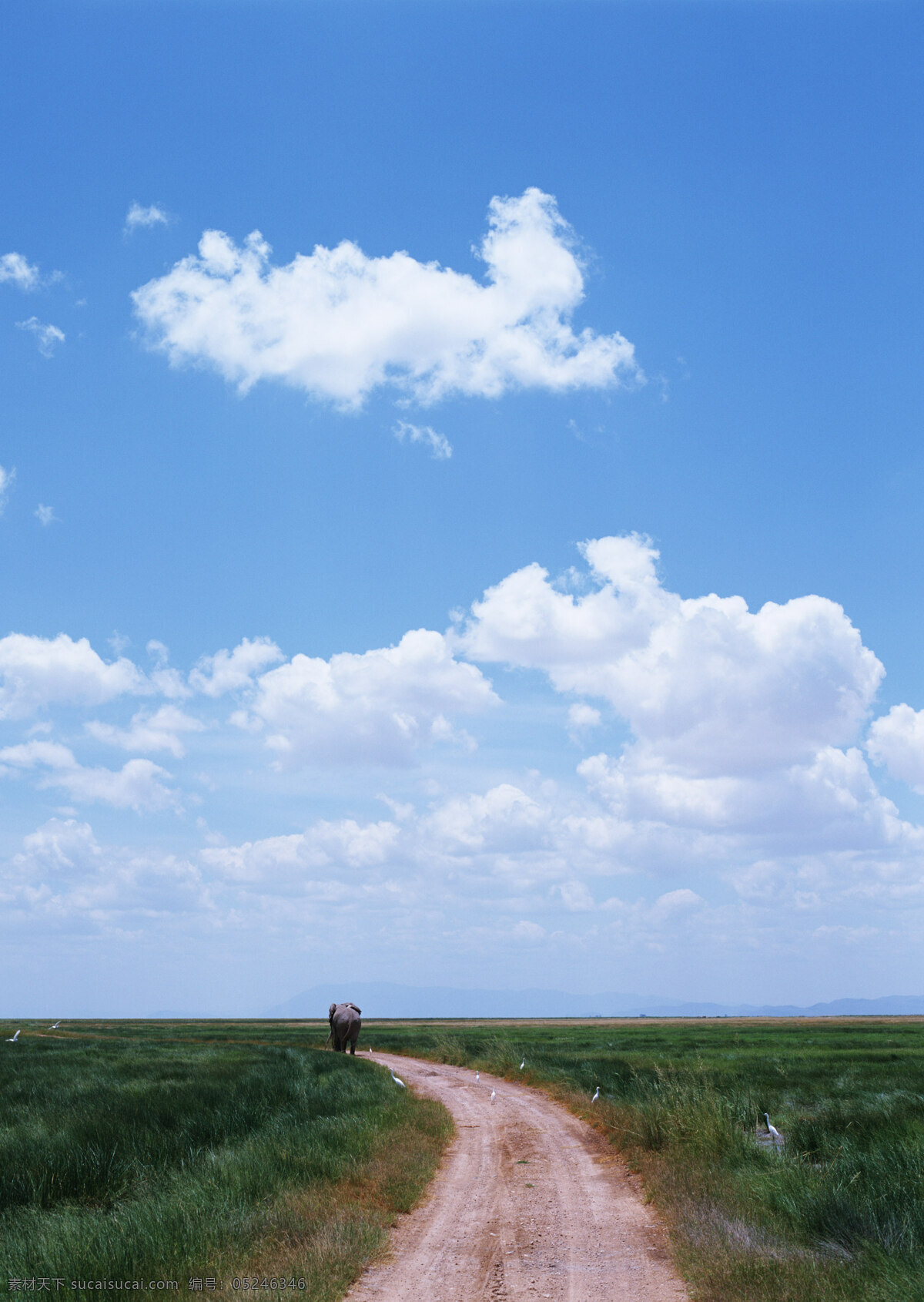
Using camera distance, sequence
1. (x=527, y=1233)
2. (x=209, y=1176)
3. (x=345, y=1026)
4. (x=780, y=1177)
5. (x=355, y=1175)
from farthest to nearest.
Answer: (x=345, y=1026) → (x=355, y=1175) → (x=209, y=1176) → (x=780, y=1177) → (x=527, y=1233)

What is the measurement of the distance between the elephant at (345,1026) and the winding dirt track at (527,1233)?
27476 millimetres

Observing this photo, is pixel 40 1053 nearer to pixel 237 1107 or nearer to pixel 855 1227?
pixel 237 1107

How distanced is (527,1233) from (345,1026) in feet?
116

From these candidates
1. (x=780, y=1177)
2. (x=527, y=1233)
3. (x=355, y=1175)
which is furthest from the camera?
(x=355, y=1175)

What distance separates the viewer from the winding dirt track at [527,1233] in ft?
28.7

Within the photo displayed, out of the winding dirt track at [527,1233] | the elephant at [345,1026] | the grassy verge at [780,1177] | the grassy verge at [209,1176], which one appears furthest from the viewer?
the elephant at [345,1026]

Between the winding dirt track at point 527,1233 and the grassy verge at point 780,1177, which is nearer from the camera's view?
the grassy verge at point 780,1177

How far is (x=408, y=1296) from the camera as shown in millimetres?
8547

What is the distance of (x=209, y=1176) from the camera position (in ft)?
41.2

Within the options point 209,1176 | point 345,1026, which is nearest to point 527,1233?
point 209,1176

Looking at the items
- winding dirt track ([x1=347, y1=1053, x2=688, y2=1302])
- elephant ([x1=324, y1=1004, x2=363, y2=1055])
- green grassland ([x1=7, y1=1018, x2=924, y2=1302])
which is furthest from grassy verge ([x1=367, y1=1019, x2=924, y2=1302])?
elephant ([x1=324, y1=1004, x2=363, y2=1055])

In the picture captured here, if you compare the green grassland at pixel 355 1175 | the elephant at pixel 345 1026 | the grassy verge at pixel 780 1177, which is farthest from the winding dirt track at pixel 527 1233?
the elephant at pixel 345 1026

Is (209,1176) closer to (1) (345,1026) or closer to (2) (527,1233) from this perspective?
(2) (527,1233)

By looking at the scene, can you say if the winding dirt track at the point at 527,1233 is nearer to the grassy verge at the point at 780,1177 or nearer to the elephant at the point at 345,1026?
the grassy verge at the point at 780,1177
